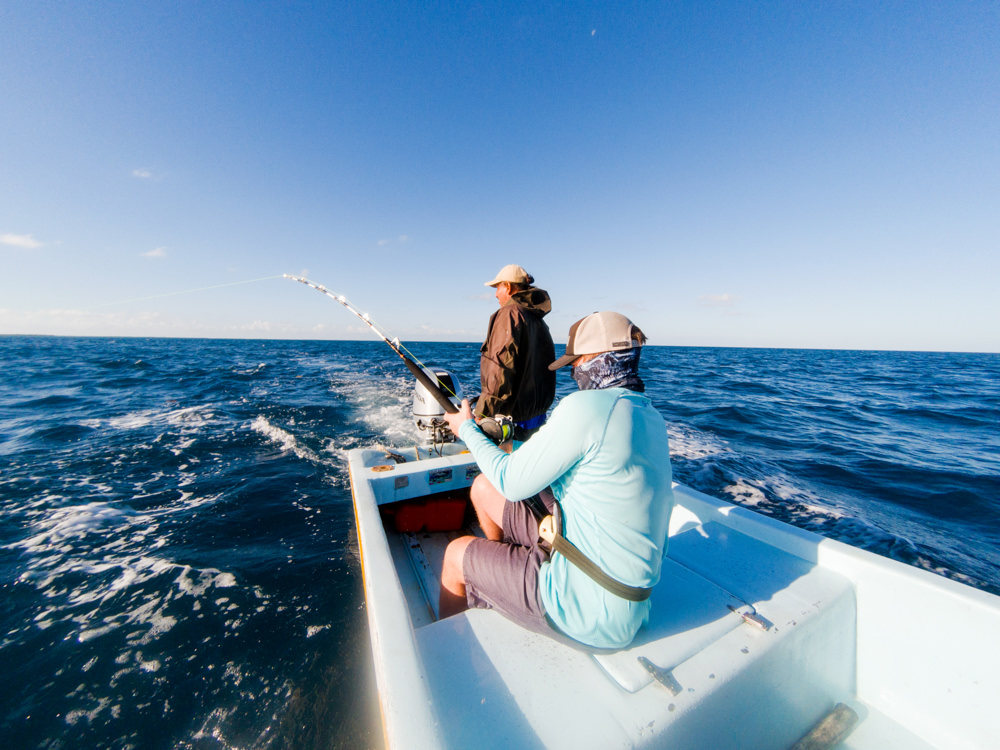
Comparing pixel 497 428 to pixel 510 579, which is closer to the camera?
pixel 510 579

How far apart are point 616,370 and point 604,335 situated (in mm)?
156

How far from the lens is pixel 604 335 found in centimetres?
148

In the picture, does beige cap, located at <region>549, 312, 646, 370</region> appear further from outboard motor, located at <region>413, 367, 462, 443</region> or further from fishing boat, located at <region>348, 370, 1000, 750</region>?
Answer: outboard motor, located at <region>413, 367, 462, 443</region>

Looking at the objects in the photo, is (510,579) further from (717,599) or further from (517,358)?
(517,358)

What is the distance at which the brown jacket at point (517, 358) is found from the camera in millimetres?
2617

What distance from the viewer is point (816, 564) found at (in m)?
2.02

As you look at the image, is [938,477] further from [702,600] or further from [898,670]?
[702,600]

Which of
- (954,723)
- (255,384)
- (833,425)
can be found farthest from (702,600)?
(255,384)

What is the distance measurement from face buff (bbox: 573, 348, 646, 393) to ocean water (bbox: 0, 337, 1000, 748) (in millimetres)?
2464

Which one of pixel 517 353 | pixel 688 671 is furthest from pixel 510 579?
pixel 517 353

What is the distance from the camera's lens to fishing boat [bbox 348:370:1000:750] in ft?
3.90

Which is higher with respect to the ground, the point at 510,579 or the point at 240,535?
the point at 510,579

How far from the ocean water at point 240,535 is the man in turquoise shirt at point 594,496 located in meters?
1.62

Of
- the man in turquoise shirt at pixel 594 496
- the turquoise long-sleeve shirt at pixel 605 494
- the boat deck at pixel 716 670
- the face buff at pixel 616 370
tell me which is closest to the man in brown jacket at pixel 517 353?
the man in turquoise shirt at pixel 594 496
